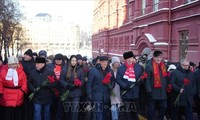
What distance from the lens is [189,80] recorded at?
740cm

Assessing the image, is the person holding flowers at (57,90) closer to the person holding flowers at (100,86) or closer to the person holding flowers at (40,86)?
the person holding flowers at (40,86)

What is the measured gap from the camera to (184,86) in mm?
7430

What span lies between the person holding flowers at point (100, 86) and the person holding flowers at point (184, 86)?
5.45ft

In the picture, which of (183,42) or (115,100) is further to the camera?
(183,42)

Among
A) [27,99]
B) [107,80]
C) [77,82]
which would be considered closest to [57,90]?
[77,82]

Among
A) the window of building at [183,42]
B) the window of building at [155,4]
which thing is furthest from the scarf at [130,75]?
the window of building at [155,4]

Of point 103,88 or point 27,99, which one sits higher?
point 103,88

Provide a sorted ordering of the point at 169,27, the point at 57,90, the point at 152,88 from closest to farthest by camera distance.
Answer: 1. the point at 152,88
2. the point at 57,90
3. the point at 169,27

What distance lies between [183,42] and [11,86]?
40.7 ft

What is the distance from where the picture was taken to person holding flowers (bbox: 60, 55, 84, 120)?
24.8 feet

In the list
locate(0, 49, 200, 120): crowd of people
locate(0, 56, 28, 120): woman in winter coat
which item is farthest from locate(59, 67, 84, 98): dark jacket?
Result: locate(0, 56, 28, 120): woman in winter coat

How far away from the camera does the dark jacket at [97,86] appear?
7.54 meters

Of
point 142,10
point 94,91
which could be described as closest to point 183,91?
point 94,91

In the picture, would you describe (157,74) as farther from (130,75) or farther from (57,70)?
(57,70)
